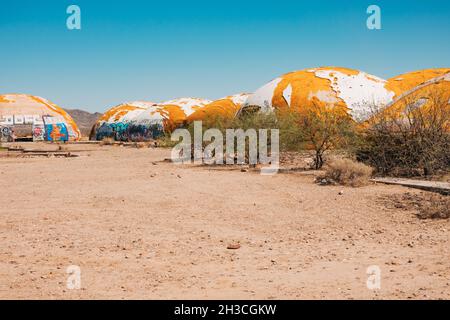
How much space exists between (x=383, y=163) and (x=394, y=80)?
36.0ft

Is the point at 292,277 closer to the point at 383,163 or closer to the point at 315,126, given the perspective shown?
the point at 383,163

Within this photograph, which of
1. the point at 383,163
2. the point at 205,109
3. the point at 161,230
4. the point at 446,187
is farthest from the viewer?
the point at 205,109

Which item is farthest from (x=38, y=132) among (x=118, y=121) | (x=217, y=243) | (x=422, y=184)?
(x=217, y=243)

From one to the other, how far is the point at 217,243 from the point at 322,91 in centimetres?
1521

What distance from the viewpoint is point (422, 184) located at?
9.98m

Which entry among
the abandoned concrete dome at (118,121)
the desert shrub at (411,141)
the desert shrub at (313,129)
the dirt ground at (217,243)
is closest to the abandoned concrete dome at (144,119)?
the abandoned concrete dome at (118,121)

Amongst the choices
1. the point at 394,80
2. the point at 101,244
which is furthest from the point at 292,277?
the point at 394,80

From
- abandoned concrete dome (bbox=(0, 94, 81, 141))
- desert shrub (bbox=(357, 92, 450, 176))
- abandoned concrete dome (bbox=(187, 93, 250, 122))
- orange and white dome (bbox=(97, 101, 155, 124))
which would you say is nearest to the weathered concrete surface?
desert shrub (bbox=(357, 92, 450, 176))

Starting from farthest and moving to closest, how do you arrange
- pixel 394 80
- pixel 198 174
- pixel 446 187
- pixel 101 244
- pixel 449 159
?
1. pixel 394 80
2. pixel 198 174
3. pixel 449 159
4. pixel 446 187
5. pixel 101 244

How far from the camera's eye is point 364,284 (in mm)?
4293

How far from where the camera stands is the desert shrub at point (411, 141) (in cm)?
1148

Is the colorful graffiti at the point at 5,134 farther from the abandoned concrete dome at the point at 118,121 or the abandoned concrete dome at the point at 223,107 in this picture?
the abandoned concrete dome at the point at 223,107

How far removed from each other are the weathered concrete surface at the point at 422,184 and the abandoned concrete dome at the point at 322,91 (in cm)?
853

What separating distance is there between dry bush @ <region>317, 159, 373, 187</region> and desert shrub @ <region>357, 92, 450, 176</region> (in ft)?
4.98
